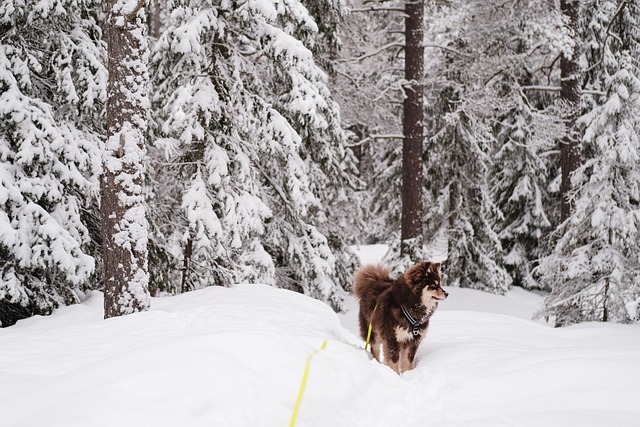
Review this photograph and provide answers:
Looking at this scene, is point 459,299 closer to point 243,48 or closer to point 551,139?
point 551,139

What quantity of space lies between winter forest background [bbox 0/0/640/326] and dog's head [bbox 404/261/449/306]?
3.55 m

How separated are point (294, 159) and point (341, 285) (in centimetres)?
518

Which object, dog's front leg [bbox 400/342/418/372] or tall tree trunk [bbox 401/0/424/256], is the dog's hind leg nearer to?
dog's front leg [bbox 400/342/418/372]

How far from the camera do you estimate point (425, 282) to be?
6.45 m

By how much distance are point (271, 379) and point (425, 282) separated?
122 inches

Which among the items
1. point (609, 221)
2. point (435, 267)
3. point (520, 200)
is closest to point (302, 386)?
point (435, 267)

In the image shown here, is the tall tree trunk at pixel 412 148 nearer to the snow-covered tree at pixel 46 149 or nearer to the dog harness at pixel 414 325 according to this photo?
the dog harness at pixel 414 325

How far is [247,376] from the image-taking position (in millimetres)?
3801

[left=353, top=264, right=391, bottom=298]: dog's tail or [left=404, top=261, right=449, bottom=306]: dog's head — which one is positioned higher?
[left=404, top=261, right=449, bottom=306]: dog's head

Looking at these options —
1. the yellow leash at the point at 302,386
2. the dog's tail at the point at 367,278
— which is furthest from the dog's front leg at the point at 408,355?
the yellow leash at the point at 302,386

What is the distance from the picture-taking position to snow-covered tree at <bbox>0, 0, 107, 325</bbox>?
7.69m

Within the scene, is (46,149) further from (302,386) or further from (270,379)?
(302,386)

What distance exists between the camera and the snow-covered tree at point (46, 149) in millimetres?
7688

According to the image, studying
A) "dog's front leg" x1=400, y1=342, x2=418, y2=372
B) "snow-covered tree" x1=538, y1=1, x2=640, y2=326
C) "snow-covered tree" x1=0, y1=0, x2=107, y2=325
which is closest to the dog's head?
"dog's front leg" x1=400, y1=342, x2=418, y2=372
